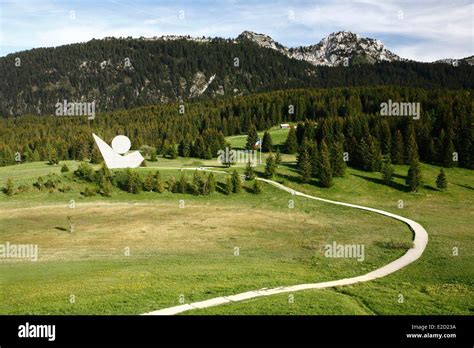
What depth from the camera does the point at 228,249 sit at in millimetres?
44812

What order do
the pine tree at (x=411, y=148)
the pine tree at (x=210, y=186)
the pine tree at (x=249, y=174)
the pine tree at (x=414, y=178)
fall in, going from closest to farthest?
the pine tree at (x=210, y=186), the pine tree at (x=414, y=178), the pine tree at (x=249, y=174), the pine tree at (x=411, y=148)

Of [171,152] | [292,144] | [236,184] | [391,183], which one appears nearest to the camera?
[236,184]

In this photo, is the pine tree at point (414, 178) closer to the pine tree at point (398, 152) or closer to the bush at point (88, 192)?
the pine tree at point (398, 152)

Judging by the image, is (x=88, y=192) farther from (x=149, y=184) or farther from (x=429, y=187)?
(x=429, y=187)

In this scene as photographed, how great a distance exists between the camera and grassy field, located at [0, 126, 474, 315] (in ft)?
81.8

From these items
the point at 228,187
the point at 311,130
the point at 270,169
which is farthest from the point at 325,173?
the point at 311,130

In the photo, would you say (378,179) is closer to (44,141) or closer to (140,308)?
(140,308)

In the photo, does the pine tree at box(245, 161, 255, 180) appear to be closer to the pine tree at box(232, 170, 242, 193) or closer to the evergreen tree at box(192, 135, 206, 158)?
the pine tree at box(232, 170, 242, 193)

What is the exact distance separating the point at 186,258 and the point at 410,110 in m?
108

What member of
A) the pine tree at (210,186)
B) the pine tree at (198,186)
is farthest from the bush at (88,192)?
the pine tree at (210,186)

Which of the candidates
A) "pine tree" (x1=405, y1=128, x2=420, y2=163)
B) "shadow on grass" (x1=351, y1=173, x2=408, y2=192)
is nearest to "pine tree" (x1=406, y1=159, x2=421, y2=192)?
"shadow on grass" (x1=351, y1=173, x2=408, y2=192)

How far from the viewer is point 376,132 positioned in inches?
4584

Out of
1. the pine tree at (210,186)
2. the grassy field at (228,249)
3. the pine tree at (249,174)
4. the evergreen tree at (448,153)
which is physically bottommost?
the grassy field at (228,249)

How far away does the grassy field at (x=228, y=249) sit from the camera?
24.9 m
